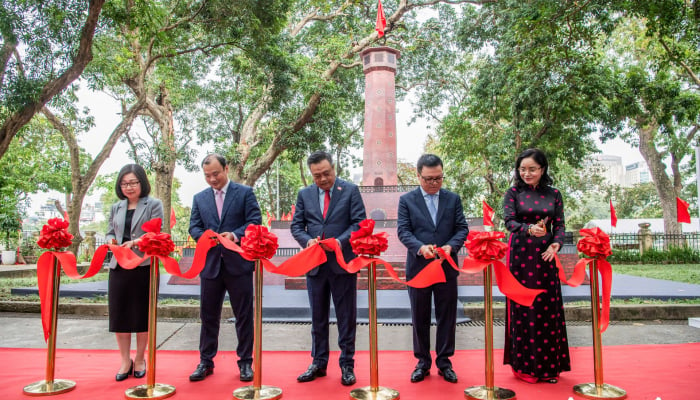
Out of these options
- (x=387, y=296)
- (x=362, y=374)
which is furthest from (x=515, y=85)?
(x=362, y=374)

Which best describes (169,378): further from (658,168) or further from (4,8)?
(658,168)

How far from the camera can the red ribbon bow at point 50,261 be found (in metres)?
3.52

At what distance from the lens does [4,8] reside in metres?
7.13

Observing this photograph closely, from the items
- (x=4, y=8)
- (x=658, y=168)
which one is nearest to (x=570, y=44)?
(x=4, y=8)

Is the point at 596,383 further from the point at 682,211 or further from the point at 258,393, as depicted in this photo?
the point at 682,211

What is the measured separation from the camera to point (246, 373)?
11.6ft

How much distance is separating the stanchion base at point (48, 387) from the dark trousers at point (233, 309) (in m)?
0.90

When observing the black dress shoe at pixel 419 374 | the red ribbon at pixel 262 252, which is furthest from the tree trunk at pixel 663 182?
the red ribbon at pixel 262 252

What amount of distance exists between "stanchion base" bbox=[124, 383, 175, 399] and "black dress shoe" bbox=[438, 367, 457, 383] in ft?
6.23

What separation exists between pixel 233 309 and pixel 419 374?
58.0 inches

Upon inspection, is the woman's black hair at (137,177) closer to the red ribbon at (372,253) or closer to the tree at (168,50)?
the red ribbon at (372,253)

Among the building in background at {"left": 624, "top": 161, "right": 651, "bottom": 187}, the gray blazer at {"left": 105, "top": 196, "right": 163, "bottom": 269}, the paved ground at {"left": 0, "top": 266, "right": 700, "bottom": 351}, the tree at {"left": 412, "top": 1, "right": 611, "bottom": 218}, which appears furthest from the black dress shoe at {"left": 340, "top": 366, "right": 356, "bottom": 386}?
the building in background at {"left": 624, "top": 161, "right": 651, "bottom": 187}

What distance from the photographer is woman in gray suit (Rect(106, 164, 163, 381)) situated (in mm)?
3574

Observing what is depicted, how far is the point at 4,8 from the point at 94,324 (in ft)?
16.2
